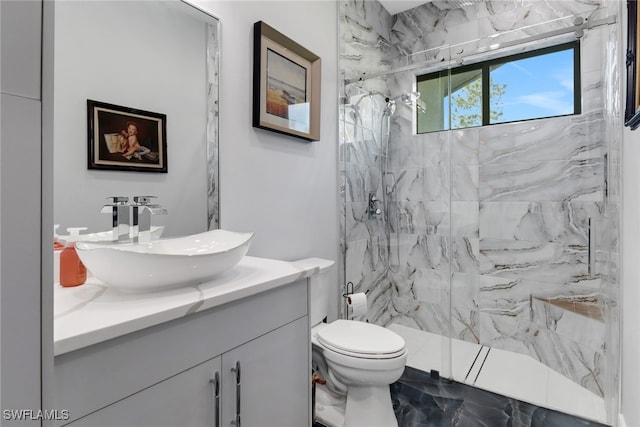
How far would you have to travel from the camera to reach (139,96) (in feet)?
3.94

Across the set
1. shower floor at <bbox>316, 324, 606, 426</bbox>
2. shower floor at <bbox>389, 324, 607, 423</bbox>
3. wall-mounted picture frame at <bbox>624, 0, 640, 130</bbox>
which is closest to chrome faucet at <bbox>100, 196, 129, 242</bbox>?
shower floor at <bbox>316, 324, 606, 426</bbox>

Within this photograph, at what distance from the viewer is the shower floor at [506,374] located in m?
1.86

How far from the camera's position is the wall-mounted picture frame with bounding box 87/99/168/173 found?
1.08 meters

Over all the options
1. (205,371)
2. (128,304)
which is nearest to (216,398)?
(205,371)

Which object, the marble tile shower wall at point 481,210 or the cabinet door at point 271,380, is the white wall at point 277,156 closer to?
the marble tile shower wall at point 481,210

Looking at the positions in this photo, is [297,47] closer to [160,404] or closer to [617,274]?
[160,404]

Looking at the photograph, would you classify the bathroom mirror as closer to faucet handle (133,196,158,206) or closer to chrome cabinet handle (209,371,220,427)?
faucet handle (133,196,158,206)

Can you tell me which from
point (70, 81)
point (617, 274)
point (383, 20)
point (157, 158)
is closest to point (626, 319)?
point (617, 274)

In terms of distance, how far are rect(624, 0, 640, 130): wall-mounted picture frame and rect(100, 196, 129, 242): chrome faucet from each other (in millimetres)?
1742

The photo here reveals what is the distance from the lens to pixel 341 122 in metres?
2.37

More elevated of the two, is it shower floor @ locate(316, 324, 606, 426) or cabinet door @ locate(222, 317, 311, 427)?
cabinet door @ locate(222, 317, 311, 427)

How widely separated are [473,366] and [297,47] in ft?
7.87

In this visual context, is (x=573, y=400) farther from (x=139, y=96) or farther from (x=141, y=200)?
(x=139, y=96)

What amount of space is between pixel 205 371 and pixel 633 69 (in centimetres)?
175
